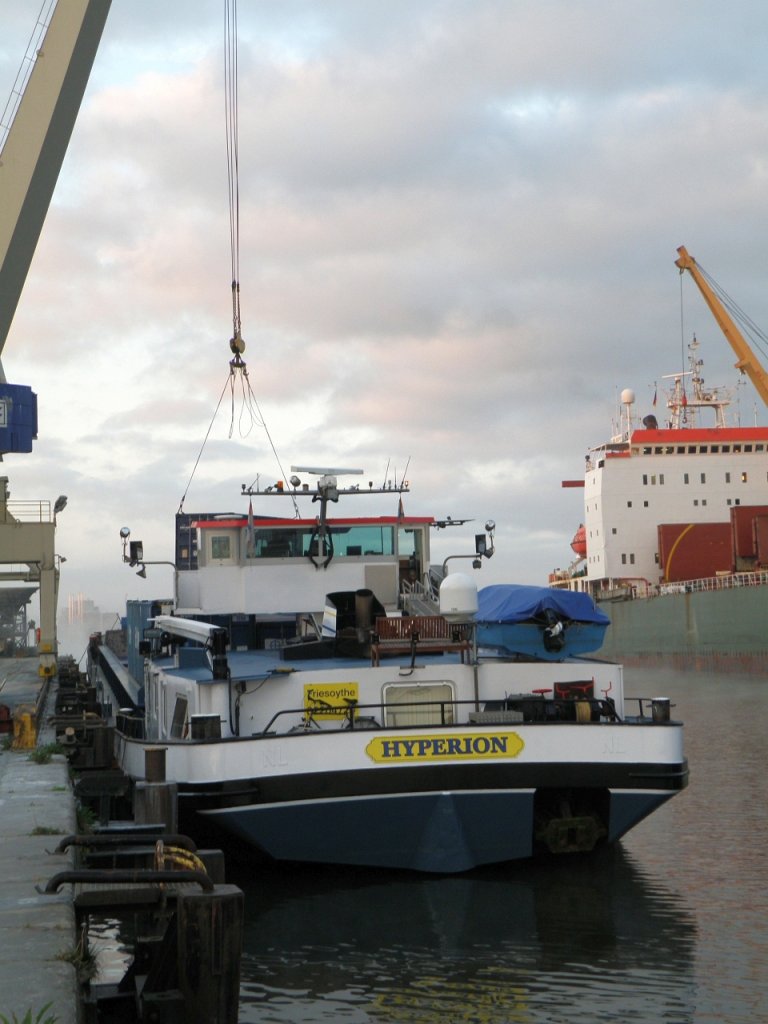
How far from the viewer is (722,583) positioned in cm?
6981

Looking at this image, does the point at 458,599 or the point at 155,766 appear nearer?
the point at 155,766

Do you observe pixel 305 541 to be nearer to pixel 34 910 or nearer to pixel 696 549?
pixel 34 910

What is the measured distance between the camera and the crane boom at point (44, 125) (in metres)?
32.9

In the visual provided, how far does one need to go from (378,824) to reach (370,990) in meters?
3.31

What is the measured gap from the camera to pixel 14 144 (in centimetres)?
3416

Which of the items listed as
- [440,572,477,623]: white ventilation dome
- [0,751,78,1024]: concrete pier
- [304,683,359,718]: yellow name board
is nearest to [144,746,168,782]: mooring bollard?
[0,751,78,1024]: concrete pier

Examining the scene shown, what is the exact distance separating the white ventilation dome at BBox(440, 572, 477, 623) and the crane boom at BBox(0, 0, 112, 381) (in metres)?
23.6

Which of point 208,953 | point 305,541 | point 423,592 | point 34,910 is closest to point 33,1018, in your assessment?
point 208,953

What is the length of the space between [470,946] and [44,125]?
28.5 m

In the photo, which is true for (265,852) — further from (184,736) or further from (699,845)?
(699,845)

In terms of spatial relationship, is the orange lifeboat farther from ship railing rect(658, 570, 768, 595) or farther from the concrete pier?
the concrete pier

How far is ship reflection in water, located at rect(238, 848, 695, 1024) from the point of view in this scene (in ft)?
34.7

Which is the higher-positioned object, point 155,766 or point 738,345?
point 738,345

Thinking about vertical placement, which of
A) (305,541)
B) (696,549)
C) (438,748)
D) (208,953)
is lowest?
(208,953)
